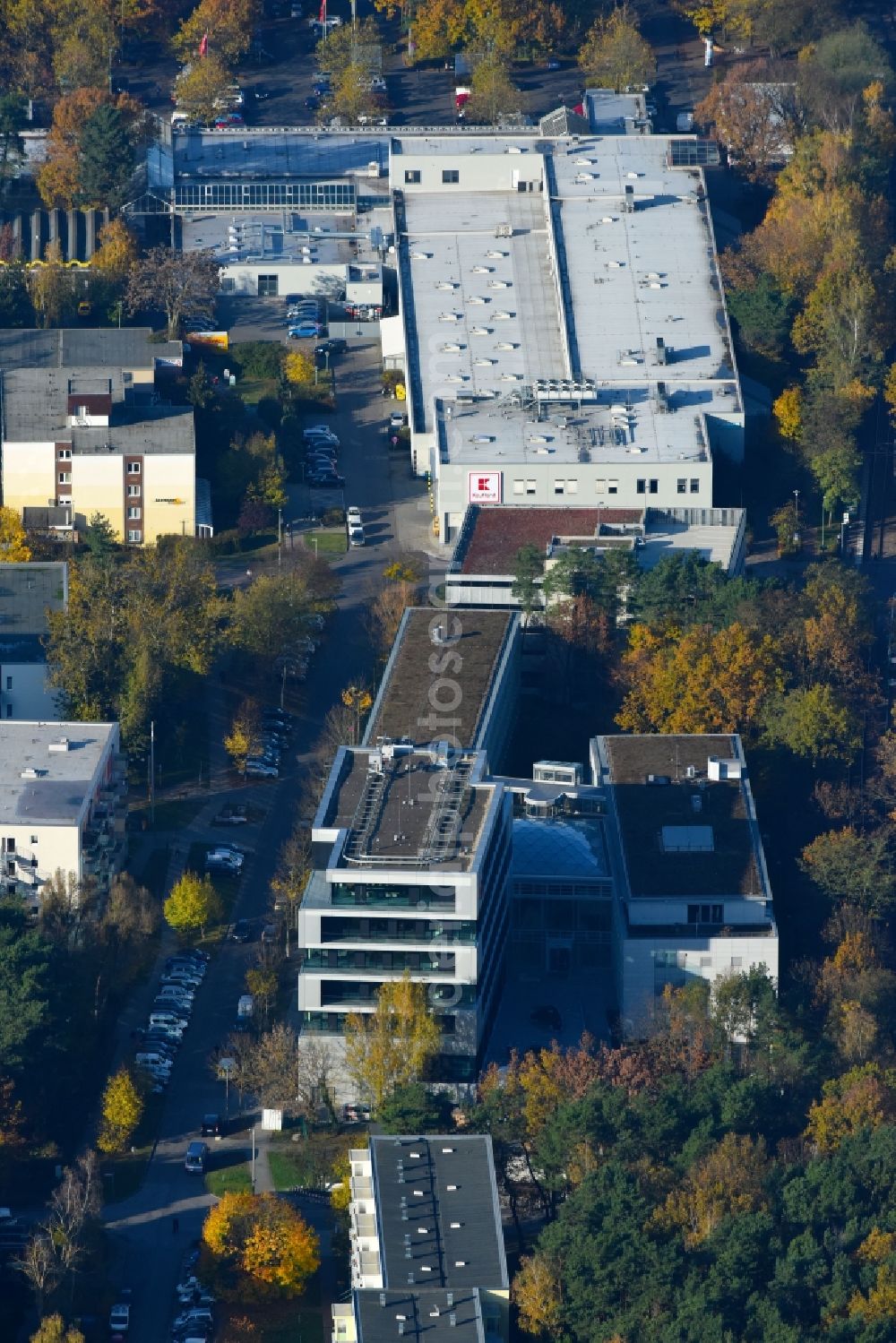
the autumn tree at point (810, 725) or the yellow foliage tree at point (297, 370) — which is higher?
the yellow foliage tree at point (297, 370)

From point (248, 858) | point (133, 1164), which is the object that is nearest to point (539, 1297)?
point (133, 1164)

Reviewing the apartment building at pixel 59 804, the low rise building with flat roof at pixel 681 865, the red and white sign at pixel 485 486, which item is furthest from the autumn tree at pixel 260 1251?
the red and white sign at pixel 485 486

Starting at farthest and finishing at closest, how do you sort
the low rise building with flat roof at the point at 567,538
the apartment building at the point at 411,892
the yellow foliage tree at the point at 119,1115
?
the low rise building with flat roof at the point at 567,538, the apartment building at the point at 411,892, the yellow foliage tree at the point at 119,1115

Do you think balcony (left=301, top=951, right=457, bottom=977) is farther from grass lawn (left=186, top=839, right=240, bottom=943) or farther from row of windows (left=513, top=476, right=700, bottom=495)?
row of windows (left=513, top=476, right=700, bottom=495)

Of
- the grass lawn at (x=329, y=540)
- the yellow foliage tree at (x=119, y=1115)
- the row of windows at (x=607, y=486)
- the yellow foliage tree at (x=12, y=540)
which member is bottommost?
the yellow foliage tree at (x=119, y=1115)

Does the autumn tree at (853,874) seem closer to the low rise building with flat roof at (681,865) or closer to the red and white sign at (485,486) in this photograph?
the low rise building with flat roof at (681,865)

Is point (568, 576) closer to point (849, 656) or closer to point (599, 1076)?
point (849, 656)

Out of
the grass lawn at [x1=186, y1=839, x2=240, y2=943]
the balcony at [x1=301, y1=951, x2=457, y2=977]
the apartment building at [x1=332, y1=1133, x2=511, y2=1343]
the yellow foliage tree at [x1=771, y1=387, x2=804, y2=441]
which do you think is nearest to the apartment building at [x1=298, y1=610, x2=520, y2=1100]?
the balcony at [x1=301, y1=951, x2=457, y2=977]
